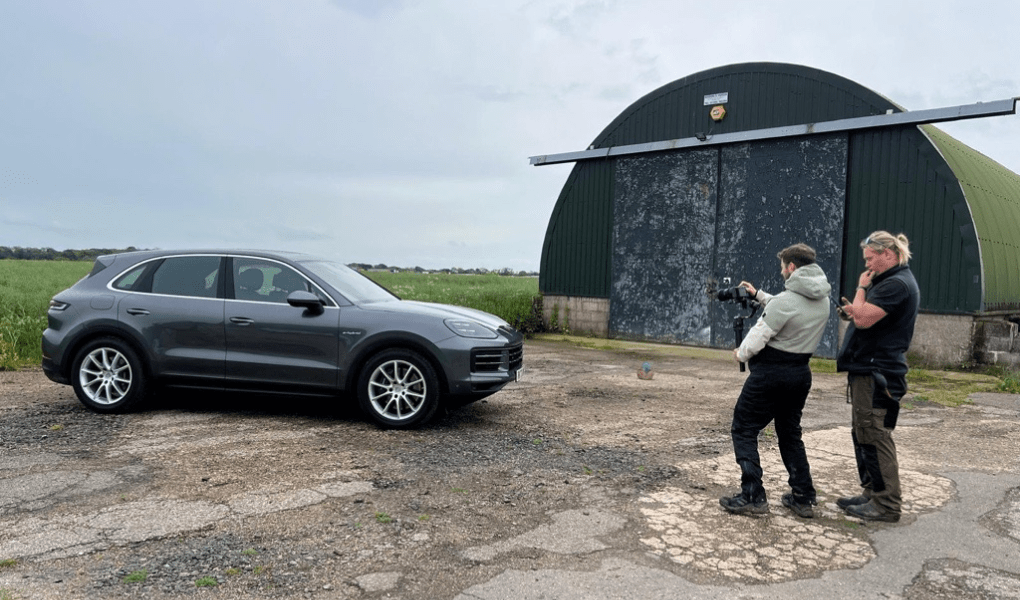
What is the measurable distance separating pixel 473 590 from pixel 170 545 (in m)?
1.71

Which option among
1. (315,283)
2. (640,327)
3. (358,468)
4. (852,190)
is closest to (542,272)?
(640,327)

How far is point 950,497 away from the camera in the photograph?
5.22m

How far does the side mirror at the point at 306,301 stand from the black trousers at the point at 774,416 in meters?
4.06

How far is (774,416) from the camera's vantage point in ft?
15.5

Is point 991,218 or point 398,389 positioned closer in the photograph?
point 398,389

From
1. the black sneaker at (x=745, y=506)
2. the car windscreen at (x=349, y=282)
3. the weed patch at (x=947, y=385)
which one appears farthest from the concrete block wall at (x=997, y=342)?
the car windscreen at (x=349, y=282)

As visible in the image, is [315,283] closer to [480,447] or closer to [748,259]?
Result: [480,447]

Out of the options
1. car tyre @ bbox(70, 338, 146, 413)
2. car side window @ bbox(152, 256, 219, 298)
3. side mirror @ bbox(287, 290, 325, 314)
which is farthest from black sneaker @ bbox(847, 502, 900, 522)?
car tyre @ bbox(70, 338, 146, 413)

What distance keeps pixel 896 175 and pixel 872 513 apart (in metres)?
10.1

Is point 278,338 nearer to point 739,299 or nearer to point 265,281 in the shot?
point 265,281

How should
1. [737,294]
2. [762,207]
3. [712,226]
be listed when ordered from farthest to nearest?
1. [712,226]
2. [762,207]
3. [737,294]

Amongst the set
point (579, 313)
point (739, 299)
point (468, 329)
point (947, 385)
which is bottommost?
point (947, 385)

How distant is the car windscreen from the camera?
24.6ft

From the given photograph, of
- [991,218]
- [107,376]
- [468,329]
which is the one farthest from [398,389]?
[991,218]
